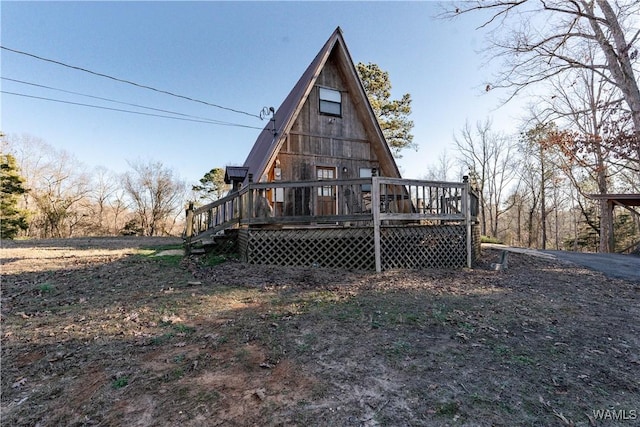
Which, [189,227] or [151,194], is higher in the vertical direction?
[151,194]

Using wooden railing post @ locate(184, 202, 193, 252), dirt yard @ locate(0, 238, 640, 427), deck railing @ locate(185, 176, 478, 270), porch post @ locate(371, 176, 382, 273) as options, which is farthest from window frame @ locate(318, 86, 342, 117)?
dirt yard @ locate(0, 238, 640, 427)

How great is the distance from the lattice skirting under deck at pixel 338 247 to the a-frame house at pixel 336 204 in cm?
2

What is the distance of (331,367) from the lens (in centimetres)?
270

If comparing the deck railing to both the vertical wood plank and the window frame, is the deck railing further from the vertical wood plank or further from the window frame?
the window frame

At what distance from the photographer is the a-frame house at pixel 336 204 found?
23.0 feet

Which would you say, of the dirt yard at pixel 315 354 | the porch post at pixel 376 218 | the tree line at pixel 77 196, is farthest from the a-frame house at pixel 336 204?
the tree line at pixel 77 196

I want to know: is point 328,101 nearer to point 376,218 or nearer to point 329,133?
point 329,133

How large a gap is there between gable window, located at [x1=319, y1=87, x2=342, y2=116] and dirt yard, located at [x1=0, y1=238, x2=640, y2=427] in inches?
316

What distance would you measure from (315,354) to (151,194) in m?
32.1

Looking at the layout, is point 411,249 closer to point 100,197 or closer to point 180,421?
point 180,421

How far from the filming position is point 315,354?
116 inches

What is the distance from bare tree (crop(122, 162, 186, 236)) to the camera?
1155 inches

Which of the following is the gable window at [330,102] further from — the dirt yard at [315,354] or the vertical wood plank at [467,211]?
the dirt yard at [315,354]

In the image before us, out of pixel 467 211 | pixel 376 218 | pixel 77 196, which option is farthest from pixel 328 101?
pixel 77 196
